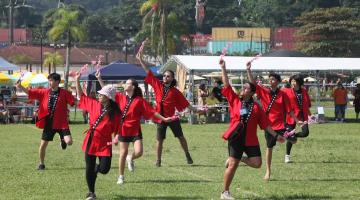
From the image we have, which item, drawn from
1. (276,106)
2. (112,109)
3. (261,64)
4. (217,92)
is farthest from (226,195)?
(261,64)

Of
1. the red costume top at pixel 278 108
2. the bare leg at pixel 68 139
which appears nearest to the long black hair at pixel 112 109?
the bare leg at pixel 68 139

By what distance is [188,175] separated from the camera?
1505 centimetres

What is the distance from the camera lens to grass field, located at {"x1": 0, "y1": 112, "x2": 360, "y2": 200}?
12656mm

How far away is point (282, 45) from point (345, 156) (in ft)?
397

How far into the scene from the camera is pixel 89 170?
11836 mm

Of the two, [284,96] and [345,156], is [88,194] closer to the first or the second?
[284,96]

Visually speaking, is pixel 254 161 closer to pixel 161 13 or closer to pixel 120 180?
pixel 120 180

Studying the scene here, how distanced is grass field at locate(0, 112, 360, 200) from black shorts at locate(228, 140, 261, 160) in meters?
0.60

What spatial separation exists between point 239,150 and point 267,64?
25186 mm

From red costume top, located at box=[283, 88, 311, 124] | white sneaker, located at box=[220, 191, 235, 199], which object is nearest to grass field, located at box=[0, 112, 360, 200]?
white sneaker, located at box=[220, 191, 235, 199]

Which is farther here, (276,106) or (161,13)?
(161,13)

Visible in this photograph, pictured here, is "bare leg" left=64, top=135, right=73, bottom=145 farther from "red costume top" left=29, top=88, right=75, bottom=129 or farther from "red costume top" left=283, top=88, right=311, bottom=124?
"red costume top" left=283, top=88, right=311, bottom=124

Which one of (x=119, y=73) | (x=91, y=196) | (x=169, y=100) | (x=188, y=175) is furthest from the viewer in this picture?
(x=119, y=73)

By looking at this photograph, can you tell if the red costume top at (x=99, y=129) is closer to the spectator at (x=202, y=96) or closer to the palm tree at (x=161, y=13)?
the spectator at (x=202, y=96)
